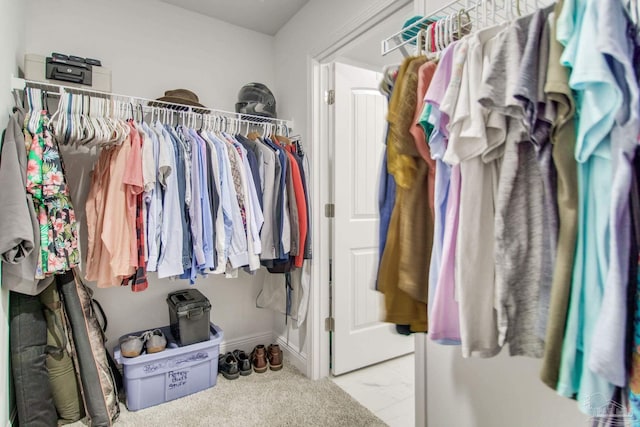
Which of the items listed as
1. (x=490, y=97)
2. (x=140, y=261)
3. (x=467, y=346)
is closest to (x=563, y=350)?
(x=467, y=346)

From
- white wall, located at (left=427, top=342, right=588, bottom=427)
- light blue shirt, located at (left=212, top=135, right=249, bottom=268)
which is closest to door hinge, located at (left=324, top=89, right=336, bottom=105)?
light blue shirt, located at (left=212, top=135, right=249, bottom=268)

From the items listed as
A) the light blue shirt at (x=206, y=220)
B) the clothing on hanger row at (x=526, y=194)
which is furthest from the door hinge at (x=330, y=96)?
the clothing on hanger row at (x=526, y=194)

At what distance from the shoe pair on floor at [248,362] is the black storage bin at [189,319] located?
325 millimetres

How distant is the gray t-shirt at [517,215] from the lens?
2.11 ft

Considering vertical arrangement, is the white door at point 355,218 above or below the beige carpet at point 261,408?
above

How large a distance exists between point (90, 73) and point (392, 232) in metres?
1.93

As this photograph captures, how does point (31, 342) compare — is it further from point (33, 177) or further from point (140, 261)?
point (33, 177)

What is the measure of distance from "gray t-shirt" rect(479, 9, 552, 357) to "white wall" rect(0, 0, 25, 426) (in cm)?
194

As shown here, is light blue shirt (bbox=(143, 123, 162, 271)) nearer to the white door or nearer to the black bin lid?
the black bin lid

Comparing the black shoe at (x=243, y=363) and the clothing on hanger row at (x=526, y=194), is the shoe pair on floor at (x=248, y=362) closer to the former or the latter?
the black shoe at (x=243, y=363)

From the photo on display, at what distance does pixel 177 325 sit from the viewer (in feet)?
6.68

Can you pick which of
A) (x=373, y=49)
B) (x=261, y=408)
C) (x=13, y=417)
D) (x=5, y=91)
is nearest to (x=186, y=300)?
(x=261, y=408)

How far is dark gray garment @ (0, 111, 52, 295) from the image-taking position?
1.31 m

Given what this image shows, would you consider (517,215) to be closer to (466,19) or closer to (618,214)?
(618,214)
